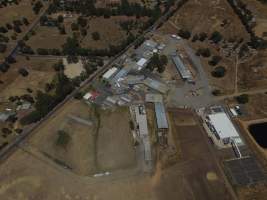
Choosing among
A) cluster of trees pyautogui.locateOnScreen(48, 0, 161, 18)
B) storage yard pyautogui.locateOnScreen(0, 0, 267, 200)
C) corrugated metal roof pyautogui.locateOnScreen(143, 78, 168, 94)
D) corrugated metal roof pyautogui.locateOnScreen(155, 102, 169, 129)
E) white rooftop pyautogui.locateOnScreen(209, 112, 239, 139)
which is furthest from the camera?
cluster of trees pyautogui.locateOnScreen(48, 0, 161, 18)

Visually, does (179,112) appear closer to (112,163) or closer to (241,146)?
(241,146)

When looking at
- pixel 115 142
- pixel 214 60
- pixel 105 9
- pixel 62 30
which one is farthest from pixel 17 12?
pixel 214 60

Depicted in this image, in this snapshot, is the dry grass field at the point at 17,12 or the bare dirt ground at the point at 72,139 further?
the dry grass field at the point at 17,12

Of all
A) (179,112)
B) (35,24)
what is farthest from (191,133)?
(35,24)

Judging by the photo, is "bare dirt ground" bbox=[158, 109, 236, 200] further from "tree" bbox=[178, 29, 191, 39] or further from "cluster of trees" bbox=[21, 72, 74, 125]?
"tree" bbox=[178, 29, 191, 39]

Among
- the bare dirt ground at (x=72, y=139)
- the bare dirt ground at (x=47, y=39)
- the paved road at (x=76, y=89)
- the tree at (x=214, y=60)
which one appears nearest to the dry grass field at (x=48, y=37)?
the bare dirt ground at (x=47, y=39)

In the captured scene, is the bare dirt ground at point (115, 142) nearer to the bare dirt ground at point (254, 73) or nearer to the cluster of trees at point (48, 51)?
the cluster of trees at point (48, 51)

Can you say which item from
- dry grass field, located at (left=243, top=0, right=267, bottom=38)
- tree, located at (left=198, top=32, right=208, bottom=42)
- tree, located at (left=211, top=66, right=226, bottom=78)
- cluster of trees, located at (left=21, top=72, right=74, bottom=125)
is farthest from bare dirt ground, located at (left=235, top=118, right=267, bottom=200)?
cluster of trees, located at (left=21, top=72, right=74, bottom=125)
